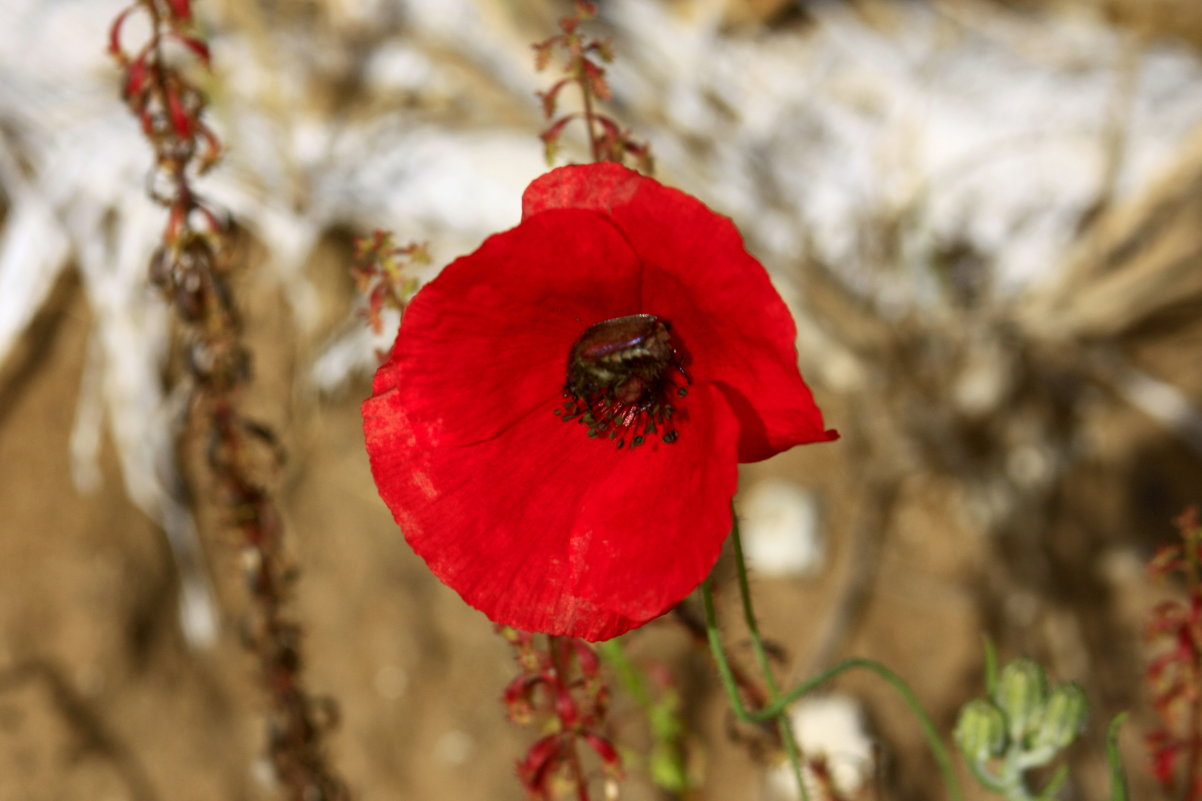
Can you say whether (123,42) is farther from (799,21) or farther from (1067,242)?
(1067,242)

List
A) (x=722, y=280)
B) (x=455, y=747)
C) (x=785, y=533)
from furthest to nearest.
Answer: (x=785, y=533), (x=455, y=747), (x=722, y=280)

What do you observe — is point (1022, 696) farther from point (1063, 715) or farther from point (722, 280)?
point (722, 280)

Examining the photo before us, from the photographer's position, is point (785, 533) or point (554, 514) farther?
point (785, 533)

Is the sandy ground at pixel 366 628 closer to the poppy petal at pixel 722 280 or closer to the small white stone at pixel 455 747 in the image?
the small white stone at pixel 455 747

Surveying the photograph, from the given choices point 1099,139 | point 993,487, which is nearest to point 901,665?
point 993,487

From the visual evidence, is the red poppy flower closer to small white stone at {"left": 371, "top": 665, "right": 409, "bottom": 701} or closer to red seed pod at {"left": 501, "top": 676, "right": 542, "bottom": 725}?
red seed pod at {"left": 501, "top": 676, "right": 542, "bottom": 725}

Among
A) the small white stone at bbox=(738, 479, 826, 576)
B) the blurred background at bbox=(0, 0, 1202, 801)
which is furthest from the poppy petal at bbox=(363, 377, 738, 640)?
the small white stone at bbox=(738, 479, 826, 576)

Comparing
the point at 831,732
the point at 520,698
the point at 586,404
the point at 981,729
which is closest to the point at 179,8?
the point at 586,404

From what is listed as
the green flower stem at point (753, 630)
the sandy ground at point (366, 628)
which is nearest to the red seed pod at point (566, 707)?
the green flower stem at point (753, 630)
